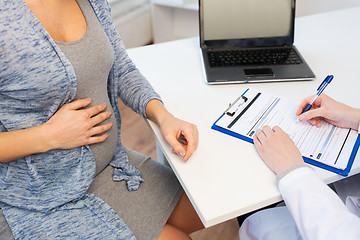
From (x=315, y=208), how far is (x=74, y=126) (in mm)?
554

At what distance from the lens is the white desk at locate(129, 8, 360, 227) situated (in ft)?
2.15

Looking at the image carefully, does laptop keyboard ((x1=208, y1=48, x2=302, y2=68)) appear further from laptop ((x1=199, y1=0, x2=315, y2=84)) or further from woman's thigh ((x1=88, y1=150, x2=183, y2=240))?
woman's thigh ((x1=88, y1=150, x2=183, y2=240))

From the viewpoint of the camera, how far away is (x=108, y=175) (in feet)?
2.93

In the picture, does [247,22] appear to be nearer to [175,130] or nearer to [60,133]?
[175,130]

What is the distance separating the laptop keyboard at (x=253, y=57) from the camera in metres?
1.04

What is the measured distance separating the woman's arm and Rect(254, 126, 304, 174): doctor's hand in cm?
40

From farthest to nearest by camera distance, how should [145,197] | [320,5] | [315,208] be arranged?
[320,5] → [145,197] → [315,208]

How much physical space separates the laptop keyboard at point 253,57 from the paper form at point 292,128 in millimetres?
159

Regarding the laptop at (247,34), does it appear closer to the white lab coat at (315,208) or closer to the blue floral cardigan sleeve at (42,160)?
the blue floral cardigan sleeve at (42,160)

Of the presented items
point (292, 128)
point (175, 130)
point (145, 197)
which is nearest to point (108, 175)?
point (145, 197)

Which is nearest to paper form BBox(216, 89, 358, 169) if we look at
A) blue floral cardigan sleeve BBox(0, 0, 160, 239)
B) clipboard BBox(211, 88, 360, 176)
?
clipboard BBox(211, 88, 360, 176)

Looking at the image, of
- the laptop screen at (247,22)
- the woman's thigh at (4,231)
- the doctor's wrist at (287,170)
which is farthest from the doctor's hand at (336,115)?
the woman's thigh at (4,231)

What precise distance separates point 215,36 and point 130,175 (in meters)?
0.56

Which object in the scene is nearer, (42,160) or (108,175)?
(42,160)
